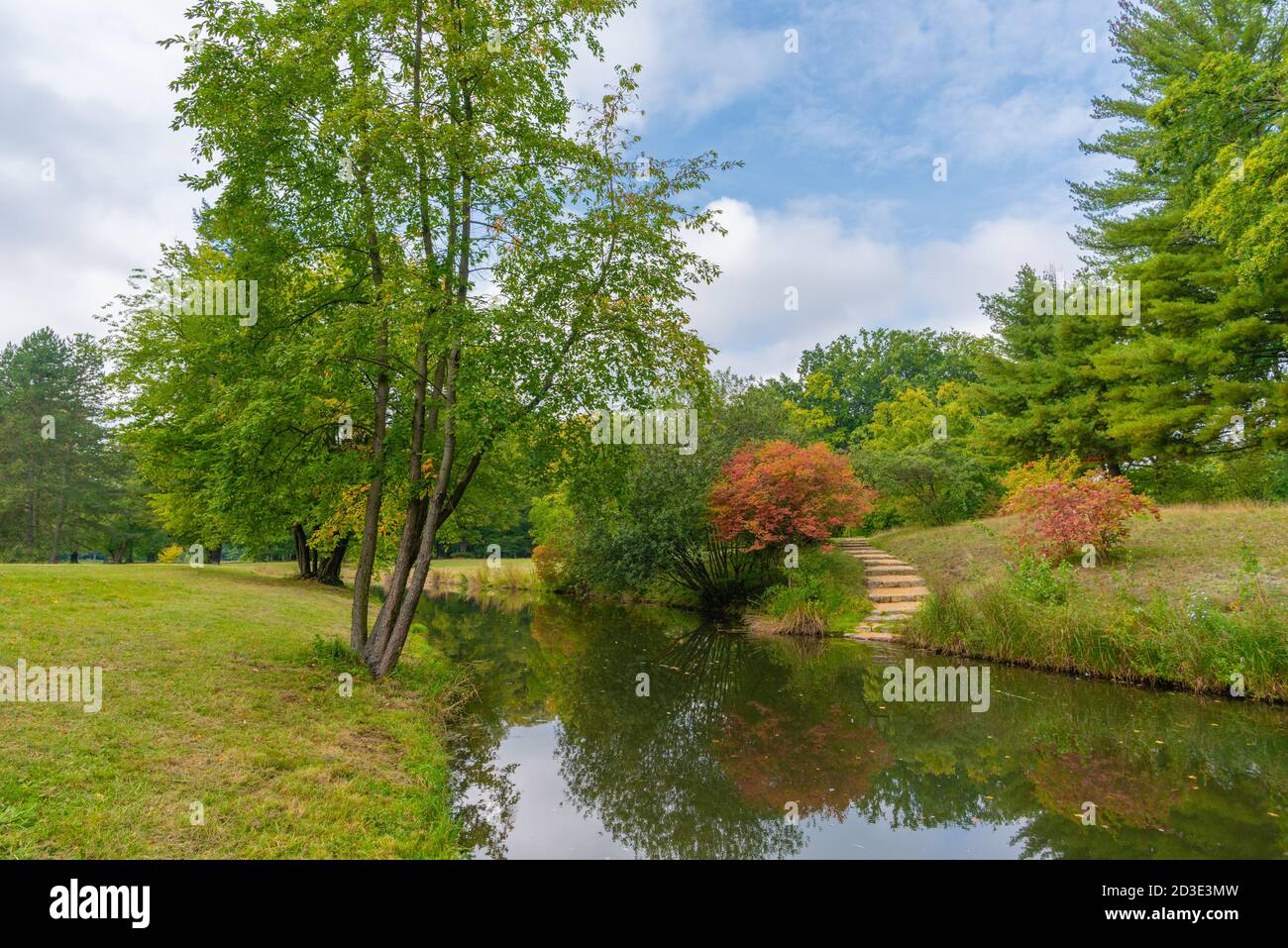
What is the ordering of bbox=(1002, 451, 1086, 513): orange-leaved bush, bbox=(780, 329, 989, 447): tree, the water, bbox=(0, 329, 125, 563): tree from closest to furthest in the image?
the water → bbox=(1002, 451, 1086, 513): orange-leaved bush → bbox=(0, 329, 125, 563): tree → bbox=(780, 329, 989, 447): tree

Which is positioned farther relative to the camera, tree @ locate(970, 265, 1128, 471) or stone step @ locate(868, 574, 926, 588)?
tree @ locate(970, 265, 1128, 471)

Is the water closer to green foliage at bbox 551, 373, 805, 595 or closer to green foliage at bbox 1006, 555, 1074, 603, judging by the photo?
green foliage at bbox 1006, 555, 1074, 603

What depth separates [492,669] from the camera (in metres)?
12.1

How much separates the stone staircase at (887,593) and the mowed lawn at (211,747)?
907 cm

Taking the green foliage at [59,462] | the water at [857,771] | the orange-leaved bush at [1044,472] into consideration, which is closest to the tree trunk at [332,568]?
the water at [857,771]

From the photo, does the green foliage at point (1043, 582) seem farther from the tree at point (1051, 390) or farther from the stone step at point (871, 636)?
the tree at point (1051, 390)

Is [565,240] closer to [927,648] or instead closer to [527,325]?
[527,325]

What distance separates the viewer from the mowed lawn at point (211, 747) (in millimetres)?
3791

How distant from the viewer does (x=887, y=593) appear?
15.2m

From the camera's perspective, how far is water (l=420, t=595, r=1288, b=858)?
190 inches

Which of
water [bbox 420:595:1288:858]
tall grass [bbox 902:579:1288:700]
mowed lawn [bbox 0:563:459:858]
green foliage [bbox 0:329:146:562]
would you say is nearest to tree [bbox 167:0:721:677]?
mowed lawn [bbox 0:563:459:858]

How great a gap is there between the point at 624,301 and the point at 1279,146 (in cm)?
1166

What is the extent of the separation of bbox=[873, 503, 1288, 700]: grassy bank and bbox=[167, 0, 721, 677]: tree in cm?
732

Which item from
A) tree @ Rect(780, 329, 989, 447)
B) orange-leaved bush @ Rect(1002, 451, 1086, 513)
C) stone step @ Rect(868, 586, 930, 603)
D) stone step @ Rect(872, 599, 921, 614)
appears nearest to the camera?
stone step @ Rect(872, 599, 921, 614)
